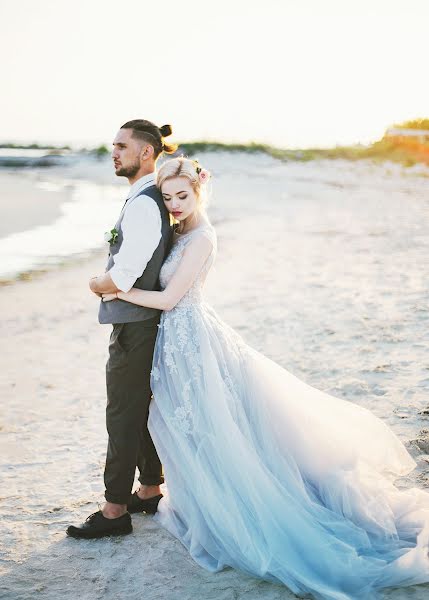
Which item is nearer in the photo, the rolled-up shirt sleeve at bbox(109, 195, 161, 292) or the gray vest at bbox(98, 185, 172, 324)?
the rolled-up shirt sleeve at bbox(109, 195, 161, 292)

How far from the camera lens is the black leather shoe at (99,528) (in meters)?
3.71

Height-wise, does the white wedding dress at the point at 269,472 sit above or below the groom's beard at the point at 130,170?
below

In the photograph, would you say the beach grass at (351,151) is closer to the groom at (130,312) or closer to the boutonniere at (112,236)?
the groom at (130,312)

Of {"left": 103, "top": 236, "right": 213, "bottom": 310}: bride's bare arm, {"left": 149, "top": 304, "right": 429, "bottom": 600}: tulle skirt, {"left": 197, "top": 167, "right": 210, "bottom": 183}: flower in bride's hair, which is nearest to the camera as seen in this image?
{"left": 149, "top": 304, "right": 429, "bottom": 600}: tulle skirt

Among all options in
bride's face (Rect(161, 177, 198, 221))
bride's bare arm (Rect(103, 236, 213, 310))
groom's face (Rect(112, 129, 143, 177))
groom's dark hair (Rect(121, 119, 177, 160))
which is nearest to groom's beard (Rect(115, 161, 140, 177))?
groom's face (Rect(112, 129, 143, 177))

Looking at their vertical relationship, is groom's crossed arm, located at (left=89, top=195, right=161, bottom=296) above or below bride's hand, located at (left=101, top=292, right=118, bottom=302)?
above

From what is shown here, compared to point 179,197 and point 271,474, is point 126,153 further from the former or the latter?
point 271,474

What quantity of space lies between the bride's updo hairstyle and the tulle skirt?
2.12 feet

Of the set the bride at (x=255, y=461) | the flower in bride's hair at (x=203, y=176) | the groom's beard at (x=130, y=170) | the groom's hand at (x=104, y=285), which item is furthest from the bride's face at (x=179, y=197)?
the groom's hand at (x=104, y=285)

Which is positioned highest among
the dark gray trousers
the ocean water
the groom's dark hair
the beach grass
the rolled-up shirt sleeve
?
the beach grass

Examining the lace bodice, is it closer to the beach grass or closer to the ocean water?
the ocean water

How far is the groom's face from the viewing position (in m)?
3.60

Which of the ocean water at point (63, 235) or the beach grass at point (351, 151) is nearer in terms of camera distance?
the ocean water at point (63, 235)

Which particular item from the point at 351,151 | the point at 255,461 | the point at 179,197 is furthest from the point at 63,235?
the point at 351,151
